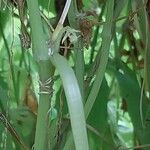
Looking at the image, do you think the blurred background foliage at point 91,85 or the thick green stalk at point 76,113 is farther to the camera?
the blurred background foliage at point 91,85

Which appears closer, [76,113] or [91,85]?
[76,113]

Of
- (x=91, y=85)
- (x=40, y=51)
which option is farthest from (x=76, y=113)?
(x=91, y=85)

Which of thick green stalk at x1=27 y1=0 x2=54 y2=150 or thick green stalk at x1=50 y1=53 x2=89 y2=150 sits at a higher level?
thick green stalk at x1=27 y1=0 x2=54 y2=150

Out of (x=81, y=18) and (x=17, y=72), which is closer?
(x=81, y=18)

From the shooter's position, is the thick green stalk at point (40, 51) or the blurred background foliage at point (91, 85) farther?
the blurred background foliage at point (91, 85)

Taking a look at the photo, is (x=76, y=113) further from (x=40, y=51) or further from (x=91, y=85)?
(x=91, y=85)

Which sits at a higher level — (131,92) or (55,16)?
(55,16)

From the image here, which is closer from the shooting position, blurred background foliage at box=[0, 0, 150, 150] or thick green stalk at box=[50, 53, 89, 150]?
thick green stalk at box=[50, 53, 89, 150]

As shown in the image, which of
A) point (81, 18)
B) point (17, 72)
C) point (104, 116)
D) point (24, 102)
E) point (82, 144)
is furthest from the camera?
point (24, 102)

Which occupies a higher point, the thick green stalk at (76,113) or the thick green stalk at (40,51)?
the thick green stalk at (40,51)

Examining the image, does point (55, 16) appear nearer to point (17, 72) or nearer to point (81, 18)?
point (17, 72)

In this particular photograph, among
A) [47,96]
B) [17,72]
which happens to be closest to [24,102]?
[17,72]
